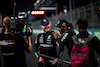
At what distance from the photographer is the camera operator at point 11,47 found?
2520mm

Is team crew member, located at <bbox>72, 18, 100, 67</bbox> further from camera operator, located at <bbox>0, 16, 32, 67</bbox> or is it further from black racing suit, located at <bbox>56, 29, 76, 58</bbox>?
camera operator, located at <bbox>0, 16, 32, 67</bbox>

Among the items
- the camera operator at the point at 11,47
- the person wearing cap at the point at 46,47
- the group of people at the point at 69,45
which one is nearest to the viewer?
the group of people at the point at 69,45

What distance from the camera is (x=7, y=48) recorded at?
8.32 feet

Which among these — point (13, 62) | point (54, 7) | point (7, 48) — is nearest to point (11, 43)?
point (7, 48)

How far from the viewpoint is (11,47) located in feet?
8.30

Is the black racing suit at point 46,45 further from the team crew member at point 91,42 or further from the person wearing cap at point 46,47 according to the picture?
the team crew member at point 91,42

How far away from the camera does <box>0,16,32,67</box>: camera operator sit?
99.2 inches

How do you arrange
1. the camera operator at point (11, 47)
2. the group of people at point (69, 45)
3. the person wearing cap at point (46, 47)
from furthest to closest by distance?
the person wearing cap at point (46, 47)
the camera operator at point (11, 47)
the group of people at point (69, 45)

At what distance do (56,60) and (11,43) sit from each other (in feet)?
3.44

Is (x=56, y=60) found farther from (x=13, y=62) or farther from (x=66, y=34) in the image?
(x=13, y=62)

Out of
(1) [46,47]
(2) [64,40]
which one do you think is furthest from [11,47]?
(2) [64,40]

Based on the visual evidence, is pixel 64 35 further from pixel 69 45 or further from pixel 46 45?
pixel 69 45

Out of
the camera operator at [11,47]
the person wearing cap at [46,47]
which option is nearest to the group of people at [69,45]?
the person wearing cap at [46,47]

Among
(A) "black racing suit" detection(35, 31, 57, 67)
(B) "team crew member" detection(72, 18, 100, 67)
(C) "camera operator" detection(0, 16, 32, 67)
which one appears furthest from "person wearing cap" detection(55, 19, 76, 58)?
(C) "camera operator" detection(0, 16, 32, 67)
